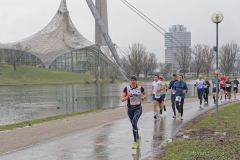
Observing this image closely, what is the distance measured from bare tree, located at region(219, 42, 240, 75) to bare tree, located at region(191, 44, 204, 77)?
5588mm

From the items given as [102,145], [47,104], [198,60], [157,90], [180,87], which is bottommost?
[47,104]

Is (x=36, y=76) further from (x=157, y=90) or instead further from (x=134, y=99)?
(x=134, y=99)

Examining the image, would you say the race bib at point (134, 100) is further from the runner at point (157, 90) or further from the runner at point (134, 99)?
the runner at point (157, 90)

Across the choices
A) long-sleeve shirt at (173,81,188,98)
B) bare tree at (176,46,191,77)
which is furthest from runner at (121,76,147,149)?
bare tree at (176,46,191,77)

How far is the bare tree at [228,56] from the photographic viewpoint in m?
109

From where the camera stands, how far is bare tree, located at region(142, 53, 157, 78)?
131750 mm

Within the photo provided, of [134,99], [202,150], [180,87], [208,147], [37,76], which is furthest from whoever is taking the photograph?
[37,76]

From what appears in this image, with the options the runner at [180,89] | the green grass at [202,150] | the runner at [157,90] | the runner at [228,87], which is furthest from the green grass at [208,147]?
the runner at [228,87]

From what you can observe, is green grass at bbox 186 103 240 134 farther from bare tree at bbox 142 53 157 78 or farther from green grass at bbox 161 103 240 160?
bare tree at bbox 142 53 157 78

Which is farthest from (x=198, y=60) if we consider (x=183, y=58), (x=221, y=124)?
(x=221, y=124)

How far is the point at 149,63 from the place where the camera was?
133 metres

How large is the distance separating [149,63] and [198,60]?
19.2m

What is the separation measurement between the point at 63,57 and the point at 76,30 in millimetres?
8983

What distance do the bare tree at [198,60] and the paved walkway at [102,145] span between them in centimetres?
10135
